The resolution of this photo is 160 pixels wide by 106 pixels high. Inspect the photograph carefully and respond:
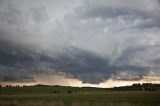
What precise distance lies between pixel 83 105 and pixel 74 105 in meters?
1.63

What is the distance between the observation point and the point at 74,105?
175 feet

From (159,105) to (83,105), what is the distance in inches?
563

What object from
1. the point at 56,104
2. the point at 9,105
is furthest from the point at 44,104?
the point at 9,105

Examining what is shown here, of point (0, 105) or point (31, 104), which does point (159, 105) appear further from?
point (0, 105)

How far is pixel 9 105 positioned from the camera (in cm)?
5475

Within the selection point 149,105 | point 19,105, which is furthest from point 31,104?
point 149,105

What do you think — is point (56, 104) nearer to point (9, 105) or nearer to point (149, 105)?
point (9, 105)

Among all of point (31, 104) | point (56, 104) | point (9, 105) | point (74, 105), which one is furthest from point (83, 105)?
point (9, 105)

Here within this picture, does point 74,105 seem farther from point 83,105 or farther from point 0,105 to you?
point 0,105

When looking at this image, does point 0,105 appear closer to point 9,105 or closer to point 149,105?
point 9,105

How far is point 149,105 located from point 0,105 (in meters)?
27.6

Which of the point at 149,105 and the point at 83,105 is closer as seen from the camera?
the point at 83,105

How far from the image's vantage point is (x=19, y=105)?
5425 centimetres

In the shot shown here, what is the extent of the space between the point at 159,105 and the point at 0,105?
29087mm
